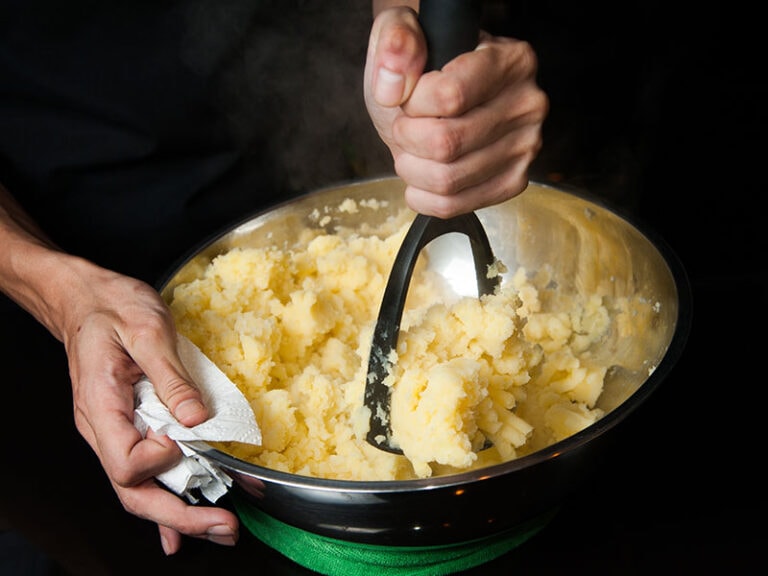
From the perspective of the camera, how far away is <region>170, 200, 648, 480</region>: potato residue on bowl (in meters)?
0.80

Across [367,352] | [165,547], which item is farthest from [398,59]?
[165,547]

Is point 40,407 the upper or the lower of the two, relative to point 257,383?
lower

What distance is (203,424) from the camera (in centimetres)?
75

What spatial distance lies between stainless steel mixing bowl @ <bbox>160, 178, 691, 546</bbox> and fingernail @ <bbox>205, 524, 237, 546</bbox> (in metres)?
0.06

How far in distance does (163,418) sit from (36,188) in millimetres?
617

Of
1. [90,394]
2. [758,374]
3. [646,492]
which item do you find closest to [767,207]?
[758,374]

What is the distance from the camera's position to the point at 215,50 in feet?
3.93

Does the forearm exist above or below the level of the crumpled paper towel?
Answer: above

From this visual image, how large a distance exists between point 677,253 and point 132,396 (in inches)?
45.4

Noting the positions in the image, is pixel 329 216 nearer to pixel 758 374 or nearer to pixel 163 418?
pixel 163 418

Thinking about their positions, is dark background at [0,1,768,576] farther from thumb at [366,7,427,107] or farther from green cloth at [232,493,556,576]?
thumb at [366,7,427,107]

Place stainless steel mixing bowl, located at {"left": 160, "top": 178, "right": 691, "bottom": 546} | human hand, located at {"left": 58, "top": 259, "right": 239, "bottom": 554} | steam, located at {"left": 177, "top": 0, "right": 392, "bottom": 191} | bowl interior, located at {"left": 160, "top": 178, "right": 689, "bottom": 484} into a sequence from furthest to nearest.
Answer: steam, located at {"left": 177, "top": 0, "right": 392, "bottom": 191} < bowl interior, located at {"left": 160, "top": 178, "right": 689, "bottom": 484} < human hand, located at {"left": 58, "top": 259, "right": 239, "bottom": 554} < stainless steel mixing bowl, located at {"left": 160, "top": 178, "right": 691, "bottom": 546}

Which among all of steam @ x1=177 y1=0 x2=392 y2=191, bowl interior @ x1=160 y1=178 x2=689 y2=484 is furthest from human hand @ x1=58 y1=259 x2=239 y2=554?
steam @ x1=177 y1=0 x2=392 y2=191

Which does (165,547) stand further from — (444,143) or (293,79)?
(293,79)
